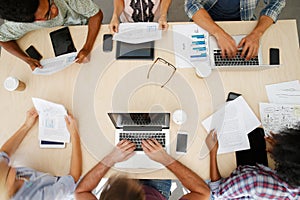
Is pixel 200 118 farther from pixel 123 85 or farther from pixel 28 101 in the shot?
pixel 28 101

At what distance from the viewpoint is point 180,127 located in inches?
50.0

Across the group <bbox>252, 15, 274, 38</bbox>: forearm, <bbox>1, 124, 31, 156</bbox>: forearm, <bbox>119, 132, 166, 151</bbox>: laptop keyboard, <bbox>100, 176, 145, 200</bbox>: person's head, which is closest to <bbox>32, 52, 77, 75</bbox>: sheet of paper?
<bbox>1, 124, 31, 156</bbox>: forearm

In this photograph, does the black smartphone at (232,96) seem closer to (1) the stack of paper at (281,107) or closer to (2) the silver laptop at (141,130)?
(1) the stack of paper at (281,107)

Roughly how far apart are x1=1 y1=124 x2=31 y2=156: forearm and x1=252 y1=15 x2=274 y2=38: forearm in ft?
3.41

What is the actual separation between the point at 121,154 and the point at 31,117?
418mm

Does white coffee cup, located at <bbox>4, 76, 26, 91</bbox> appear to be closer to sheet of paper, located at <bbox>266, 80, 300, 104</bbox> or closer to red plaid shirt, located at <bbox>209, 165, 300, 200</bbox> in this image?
red plaid shirt, located at <bbox>209, 165, 300, 200</bbox>

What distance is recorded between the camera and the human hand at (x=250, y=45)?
1275mm

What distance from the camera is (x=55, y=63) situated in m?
1.38

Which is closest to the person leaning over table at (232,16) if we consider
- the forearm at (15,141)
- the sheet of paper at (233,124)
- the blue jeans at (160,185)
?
the sheet of paper at (233,124)

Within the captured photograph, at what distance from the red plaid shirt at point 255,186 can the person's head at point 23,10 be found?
3.08ft

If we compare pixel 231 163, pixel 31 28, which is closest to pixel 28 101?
pixel 31 28

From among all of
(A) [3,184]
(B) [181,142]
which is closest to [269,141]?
(B) [181,142]

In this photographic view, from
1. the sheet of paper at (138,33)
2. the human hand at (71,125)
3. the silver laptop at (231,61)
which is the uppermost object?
the sheet of paper at (138,33)

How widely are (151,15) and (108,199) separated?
3.04 feet
